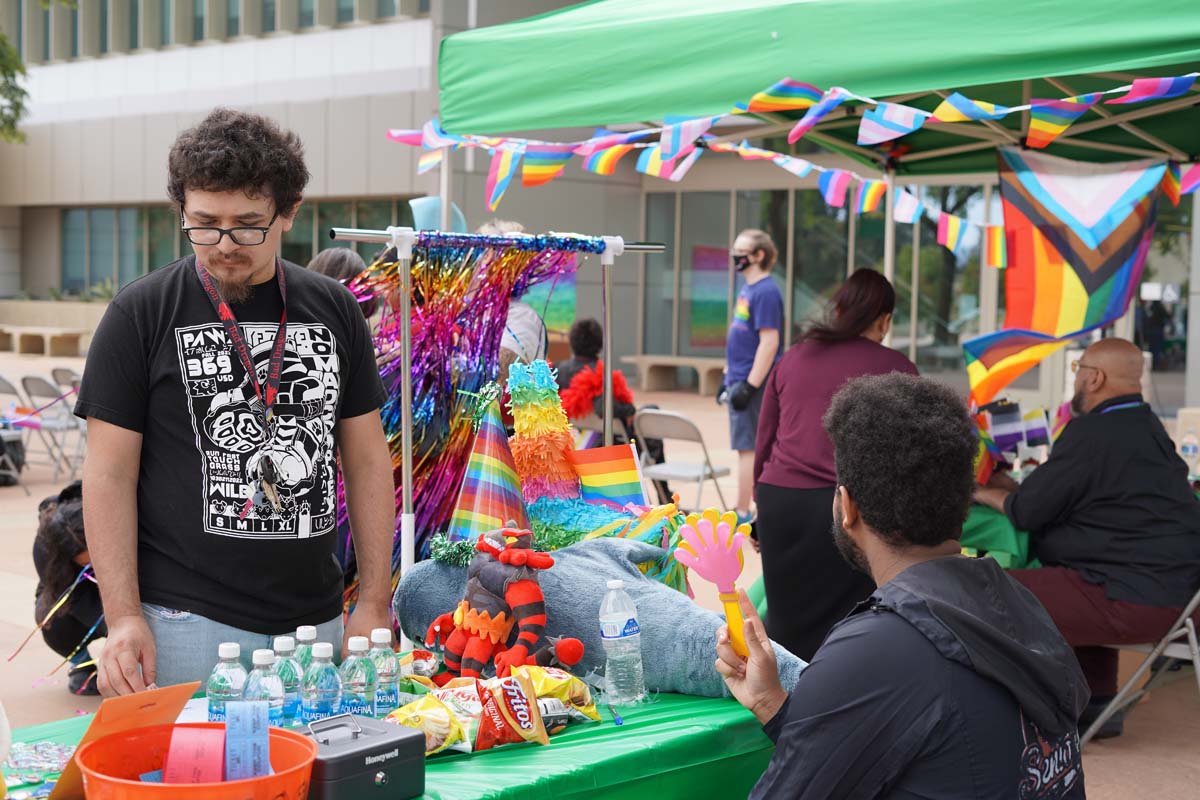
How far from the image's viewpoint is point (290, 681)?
89.9 inches

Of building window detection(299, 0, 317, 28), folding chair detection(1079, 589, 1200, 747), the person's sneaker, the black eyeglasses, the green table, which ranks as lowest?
the person's sneaker

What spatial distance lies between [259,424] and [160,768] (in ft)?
2.17

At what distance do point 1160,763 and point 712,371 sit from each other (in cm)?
1423

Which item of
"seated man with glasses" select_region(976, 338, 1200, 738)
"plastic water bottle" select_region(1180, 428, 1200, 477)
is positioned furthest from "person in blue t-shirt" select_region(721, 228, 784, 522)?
"seated man with glasses" select_region(976, 338, 1200, 738)

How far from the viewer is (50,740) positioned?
7.66ft

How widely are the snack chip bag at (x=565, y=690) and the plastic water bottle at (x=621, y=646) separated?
0.12m

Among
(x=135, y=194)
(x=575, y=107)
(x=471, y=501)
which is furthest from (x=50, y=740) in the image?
(x=135, y=194)

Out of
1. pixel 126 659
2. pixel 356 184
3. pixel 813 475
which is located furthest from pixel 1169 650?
pixel 356 184

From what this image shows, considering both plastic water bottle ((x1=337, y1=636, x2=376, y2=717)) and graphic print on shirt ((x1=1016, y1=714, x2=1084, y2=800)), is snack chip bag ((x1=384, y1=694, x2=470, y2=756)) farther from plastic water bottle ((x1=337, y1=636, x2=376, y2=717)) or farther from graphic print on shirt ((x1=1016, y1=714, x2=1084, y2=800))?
graphic print on shirt ((x1=1016, y1=714, x2=1084, y2=800))

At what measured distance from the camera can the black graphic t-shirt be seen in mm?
2203

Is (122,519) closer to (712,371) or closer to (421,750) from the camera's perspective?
(421,750)

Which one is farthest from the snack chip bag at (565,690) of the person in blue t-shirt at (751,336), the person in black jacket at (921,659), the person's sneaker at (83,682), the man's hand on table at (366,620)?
the person in blue t-shirt at (751,336)

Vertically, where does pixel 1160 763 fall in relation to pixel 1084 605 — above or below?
below

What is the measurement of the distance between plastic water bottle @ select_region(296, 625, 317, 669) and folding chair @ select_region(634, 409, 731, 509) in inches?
192
